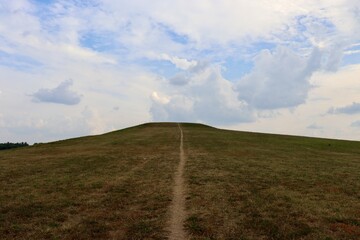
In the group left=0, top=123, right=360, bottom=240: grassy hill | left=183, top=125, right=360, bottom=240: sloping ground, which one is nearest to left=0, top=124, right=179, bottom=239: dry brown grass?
left=0, top=123, right=360, bottom=240: grassy hill

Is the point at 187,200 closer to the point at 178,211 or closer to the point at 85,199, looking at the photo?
the point at 178,211

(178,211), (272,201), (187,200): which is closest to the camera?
(178,211)

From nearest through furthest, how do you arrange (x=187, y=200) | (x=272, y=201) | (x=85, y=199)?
(x=272, y=201)
(x=187, y=200)
(x=85, y=199)

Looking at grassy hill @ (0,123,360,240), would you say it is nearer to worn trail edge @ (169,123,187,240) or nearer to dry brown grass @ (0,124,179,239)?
dry brown grass @ (0,124,179,239)

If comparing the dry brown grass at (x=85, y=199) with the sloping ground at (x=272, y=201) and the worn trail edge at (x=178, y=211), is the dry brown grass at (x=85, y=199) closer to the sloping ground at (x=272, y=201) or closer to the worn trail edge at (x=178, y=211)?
the worn trail edge at (x=178, y=211)

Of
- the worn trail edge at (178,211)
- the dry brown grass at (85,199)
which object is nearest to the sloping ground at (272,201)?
the worn trail edge at (178,211)

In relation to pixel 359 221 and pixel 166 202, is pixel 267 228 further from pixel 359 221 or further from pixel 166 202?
pixel 166 202

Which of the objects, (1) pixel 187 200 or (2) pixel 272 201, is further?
(1) pixel 187 200

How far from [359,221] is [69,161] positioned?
2577cm

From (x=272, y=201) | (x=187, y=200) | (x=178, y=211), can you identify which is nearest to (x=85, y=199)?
(x=187, y=200)

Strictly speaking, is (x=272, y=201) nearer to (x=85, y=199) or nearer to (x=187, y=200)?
(x=187, y=200)

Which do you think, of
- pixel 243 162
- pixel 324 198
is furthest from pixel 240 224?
pixel 243 162

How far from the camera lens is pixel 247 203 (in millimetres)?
17891

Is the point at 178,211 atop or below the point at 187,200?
below
